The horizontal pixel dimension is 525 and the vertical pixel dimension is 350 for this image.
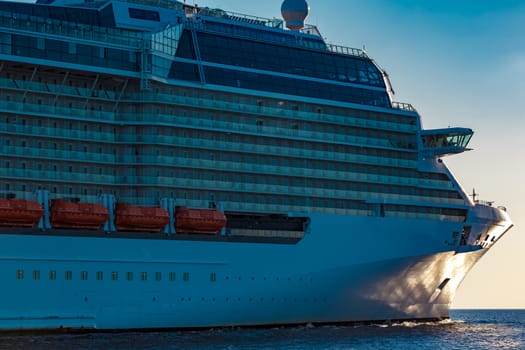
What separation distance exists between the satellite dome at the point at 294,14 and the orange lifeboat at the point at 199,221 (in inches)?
647

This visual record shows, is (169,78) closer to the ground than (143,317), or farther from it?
farther from it

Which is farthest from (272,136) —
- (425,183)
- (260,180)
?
(425,183)

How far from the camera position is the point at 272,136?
57.1 meters

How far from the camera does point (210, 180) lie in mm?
54531

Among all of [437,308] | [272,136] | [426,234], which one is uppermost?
[272,136]

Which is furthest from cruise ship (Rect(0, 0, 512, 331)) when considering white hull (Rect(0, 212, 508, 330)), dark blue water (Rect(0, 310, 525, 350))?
dark blue water (Rect(0, 310, 525, 350))

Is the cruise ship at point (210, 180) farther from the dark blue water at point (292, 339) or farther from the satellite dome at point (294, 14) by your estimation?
the dark blue water at point (292, 339)

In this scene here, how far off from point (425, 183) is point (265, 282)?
43.8 feet

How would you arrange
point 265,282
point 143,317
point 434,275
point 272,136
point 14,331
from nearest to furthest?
point 14,331
point 143,317
point 265,282
point 272,136
point 434,275

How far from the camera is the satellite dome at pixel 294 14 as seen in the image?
2552 inches

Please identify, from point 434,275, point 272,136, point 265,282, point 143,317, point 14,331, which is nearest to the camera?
point 14,331

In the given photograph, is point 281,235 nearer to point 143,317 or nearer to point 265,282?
point 265,282

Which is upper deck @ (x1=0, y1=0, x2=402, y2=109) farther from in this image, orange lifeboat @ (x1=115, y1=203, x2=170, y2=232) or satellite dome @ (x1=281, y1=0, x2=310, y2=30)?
orange lifeboat @ (x1=115, y1=203, x2=170, y2=232)

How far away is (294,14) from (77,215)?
2238 cm
